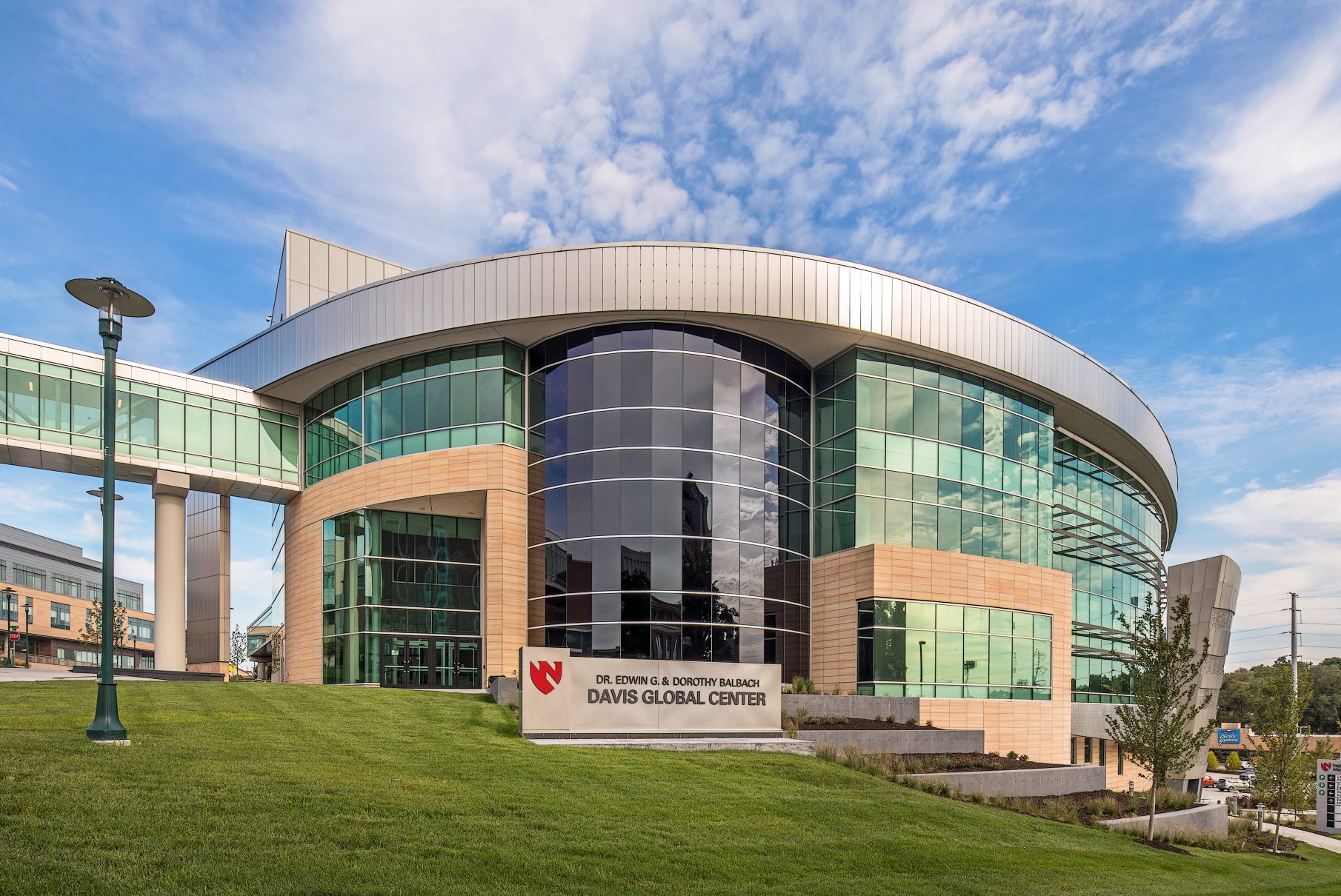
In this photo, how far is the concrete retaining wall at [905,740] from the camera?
22.2 m

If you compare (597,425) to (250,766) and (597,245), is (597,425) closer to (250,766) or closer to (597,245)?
(597,245)

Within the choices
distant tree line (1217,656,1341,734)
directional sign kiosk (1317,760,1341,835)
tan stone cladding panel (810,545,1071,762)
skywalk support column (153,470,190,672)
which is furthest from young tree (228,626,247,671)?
distant tree line (1217,656,1341,734)

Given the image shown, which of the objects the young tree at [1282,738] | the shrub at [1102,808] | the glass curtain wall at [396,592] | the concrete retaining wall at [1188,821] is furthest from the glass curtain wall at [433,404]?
the young tree at [1282,738]

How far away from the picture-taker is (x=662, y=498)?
29.4m

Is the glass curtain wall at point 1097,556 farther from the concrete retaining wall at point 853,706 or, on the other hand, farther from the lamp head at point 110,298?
the lamp head at point 110,298

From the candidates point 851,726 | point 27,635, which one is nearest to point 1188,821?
point 851,726

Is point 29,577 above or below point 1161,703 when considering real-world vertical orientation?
below

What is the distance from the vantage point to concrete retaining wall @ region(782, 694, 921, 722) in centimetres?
2488

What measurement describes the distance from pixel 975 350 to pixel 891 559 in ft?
28.3

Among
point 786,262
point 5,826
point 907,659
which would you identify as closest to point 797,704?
point 907,659

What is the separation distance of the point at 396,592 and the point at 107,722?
18649 mm

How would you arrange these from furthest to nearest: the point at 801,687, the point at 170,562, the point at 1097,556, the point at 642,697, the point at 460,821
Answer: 1. the point at 1097,556
2. the point at 170,562
3. the point at 801,687
4. the point at 642,697
5. the point at 460,821

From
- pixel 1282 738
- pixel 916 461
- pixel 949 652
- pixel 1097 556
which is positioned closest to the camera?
pixel 949 652

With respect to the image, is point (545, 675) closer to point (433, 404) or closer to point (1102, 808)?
point (1102, 808)
